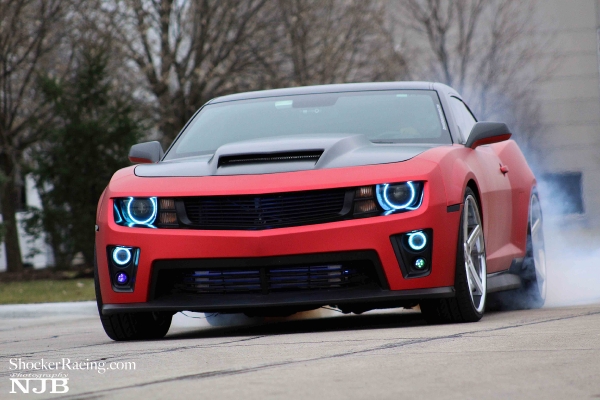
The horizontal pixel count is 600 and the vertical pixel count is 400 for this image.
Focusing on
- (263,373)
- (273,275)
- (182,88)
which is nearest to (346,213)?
(273,275)

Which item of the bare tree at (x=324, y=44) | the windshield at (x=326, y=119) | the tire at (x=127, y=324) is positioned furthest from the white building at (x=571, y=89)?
the tire at (x=127, y=324)

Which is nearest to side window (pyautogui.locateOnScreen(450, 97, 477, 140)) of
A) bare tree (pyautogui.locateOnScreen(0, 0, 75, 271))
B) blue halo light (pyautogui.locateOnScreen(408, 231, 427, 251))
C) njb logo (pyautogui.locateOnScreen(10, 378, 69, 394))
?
blue halo light (pyautogui.locateOnScreen(408, 231, 427, 251))

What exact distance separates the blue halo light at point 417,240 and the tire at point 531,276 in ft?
6.95

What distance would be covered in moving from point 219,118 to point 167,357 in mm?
2752

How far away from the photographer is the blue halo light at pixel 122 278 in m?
6.19

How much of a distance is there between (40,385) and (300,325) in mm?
3273

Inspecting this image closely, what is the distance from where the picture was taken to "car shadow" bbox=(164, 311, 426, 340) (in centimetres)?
659

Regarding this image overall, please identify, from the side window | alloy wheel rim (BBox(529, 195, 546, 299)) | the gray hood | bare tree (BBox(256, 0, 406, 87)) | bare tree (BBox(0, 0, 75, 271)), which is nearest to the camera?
the gray hood

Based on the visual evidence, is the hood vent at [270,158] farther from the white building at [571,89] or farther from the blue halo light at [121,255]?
the white building at [571,89]

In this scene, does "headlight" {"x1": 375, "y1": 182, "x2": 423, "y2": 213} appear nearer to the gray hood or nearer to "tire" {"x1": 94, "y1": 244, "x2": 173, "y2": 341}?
the gray hood

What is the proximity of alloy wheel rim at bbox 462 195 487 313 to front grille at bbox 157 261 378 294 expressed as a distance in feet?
2.08

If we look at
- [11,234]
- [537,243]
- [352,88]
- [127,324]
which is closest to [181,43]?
[11,234]

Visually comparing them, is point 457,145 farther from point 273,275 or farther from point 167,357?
point 167,357

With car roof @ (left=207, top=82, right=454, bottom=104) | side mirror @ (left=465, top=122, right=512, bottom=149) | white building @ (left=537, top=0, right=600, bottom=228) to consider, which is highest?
car roof @ (left=207, top=82, right=454, bottom=104)
